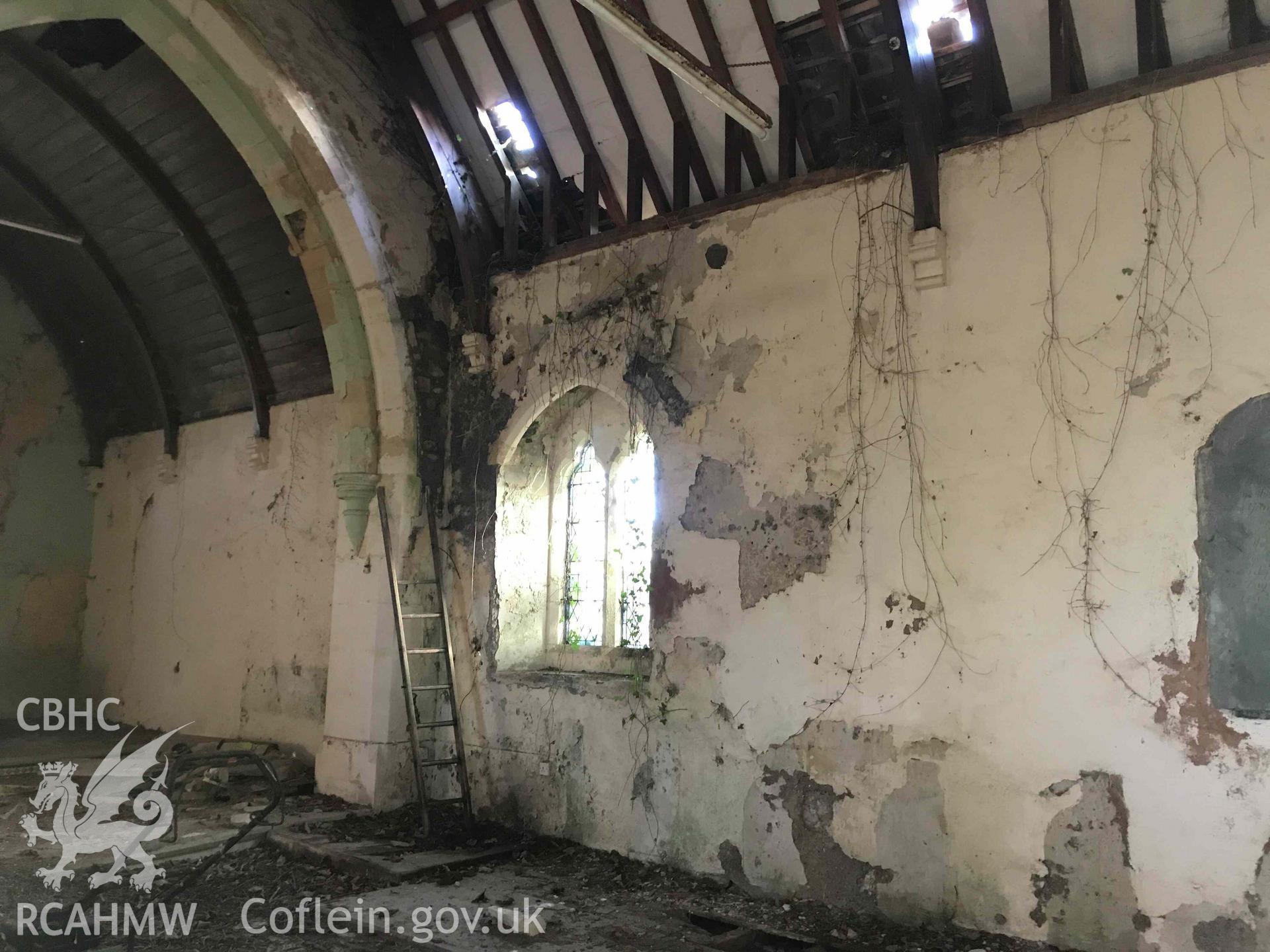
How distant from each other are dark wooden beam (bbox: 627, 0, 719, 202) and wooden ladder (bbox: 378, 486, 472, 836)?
2.85 metres

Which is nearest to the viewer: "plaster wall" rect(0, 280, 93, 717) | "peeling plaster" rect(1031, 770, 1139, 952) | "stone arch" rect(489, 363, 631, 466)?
"peeling plaster" rect(1031, 770, 1139, 952)

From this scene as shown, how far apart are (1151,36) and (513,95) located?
3.72 metres

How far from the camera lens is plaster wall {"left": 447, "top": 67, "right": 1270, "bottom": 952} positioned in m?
3.75

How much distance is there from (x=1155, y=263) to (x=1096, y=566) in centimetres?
135

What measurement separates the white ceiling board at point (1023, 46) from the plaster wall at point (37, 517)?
9.69 metres

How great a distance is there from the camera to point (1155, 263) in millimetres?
3949

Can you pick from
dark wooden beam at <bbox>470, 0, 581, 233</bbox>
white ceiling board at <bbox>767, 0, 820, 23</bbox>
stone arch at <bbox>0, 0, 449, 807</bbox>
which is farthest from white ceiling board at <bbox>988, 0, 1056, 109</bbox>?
stone arch at <bbox>0, 0, 449, 807</bbox>

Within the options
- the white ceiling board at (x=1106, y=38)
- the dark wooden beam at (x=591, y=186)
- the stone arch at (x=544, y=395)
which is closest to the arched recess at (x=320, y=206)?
the stone arch at (x=544, y=395)

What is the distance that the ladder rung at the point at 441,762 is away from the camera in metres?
5.73

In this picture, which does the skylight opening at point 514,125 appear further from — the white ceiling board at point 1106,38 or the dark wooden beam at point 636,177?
the white ceiling board at point 1106,38

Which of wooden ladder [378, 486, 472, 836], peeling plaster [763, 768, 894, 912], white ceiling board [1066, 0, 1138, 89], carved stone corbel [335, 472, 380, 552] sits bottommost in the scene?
peeling plaster [763, 768, 894, 912]

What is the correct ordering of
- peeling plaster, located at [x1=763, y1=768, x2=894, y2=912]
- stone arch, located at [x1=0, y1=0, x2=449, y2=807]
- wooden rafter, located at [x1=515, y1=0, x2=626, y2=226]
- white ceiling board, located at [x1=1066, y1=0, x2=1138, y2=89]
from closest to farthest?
white ceiling board, located at [x1=1066, y1=0, x2=1138, y2=89] < peeling plaster, located at [x1=763, y1=768, x2=894, y2=912] < wooden rafter, located at [x1=515, y1=0, x2=626, y2=226] < stone arch, located at [x1=0, y1=0, x2=449, y2=807]

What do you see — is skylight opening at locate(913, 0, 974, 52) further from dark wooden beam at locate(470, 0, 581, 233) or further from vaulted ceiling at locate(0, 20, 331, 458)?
vaulted ceiling at locate(0, 20, 331, 458)

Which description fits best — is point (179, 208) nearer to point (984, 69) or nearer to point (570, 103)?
point (570, 103)
